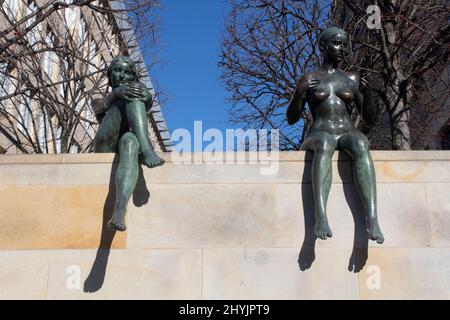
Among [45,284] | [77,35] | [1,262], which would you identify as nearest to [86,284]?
[45,284]

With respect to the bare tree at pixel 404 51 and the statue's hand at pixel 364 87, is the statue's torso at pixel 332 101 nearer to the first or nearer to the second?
the statue's hand at pixel 364 87

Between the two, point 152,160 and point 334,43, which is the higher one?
point 334,43

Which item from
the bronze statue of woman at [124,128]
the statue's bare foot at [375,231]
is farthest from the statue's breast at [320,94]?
the bronze statue of woman at [124,128]

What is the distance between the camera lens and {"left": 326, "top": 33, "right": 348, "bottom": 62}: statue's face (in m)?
7.43

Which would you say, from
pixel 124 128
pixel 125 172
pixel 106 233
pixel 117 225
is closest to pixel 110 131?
pixel 124 128

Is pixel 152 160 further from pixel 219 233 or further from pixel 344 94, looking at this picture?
pixel 344 94

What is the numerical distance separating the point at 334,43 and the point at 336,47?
0.19ft

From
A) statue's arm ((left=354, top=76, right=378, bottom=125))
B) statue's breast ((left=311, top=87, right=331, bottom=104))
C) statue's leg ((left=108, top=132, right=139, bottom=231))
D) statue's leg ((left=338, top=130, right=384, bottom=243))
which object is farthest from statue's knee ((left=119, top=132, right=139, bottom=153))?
statue's arm ((left=354, top=76, right=378, bottom=125))

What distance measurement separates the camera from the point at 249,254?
6.72m

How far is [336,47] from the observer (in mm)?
7445

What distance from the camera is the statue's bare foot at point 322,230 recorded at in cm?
610

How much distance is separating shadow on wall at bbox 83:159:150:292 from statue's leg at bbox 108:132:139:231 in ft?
0.97

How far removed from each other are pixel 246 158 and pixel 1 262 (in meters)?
3.14

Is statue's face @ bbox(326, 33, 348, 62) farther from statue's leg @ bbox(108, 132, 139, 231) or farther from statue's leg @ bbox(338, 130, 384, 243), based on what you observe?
statue's leg @ bbox(108, 132, 139, 231)
